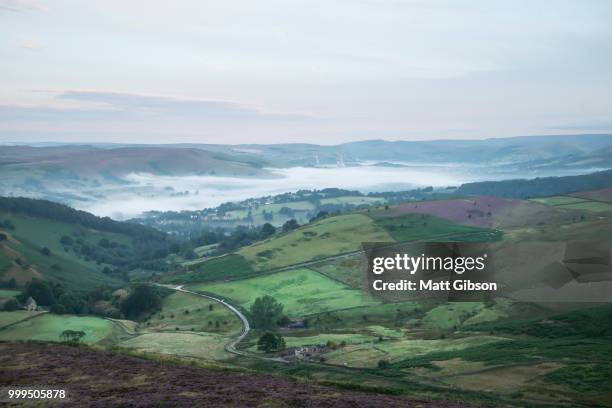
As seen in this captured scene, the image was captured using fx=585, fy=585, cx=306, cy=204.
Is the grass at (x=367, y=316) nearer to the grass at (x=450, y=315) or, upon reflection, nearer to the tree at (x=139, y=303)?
the grass at (x=450, y=315)

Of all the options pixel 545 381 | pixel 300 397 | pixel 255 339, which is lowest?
pixel 255 339

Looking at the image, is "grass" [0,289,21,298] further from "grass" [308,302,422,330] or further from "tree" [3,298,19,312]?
"grass" [308,302,422,330]

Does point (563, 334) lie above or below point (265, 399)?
below

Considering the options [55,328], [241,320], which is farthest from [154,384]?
[241,320]

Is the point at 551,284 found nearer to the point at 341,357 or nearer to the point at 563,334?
the point at 563,334

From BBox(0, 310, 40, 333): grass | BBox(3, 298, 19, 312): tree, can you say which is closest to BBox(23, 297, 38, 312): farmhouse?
BBox(3, 298, 19, 312): tree

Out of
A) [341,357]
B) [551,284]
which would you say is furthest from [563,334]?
[341,357]

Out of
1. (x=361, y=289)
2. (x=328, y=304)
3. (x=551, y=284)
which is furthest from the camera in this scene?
(x=361, y=289)
